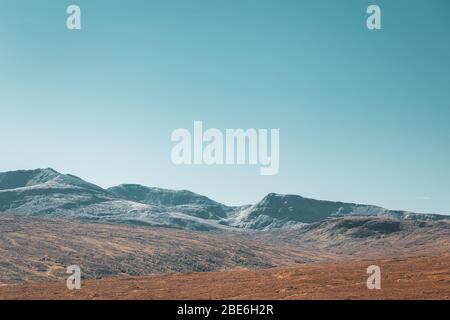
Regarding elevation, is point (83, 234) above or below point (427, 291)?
below

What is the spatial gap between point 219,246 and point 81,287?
127075 millimetres

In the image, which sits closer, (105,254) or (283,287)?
(283,287)

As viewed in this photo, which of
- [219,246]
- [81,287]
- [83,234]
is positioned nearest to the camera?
[81,287]

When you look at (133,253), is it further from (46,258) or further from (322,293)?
(322,293)

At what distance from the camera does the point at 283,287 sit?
44250 millimetres

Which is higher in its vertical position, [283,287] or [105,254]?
[283,287]

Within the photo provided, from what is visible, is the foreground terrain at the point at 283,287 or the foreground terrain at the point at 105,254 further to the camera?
the foreground terrain at the point at 105,254

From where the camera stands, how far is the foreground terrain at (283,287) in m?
37.9

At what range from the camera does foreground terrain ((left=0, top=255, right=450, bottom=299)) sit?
37.9 m

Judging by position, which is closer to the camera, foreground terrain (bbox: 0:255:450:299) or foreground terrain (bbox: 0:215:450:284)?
foreground terrain (bbox: 0:255:450:299)

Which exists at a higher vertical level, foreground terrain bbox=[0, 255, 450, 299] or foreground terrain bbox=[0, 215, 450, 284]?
foreground terrain bbox=[0, 255, 450, 299]
